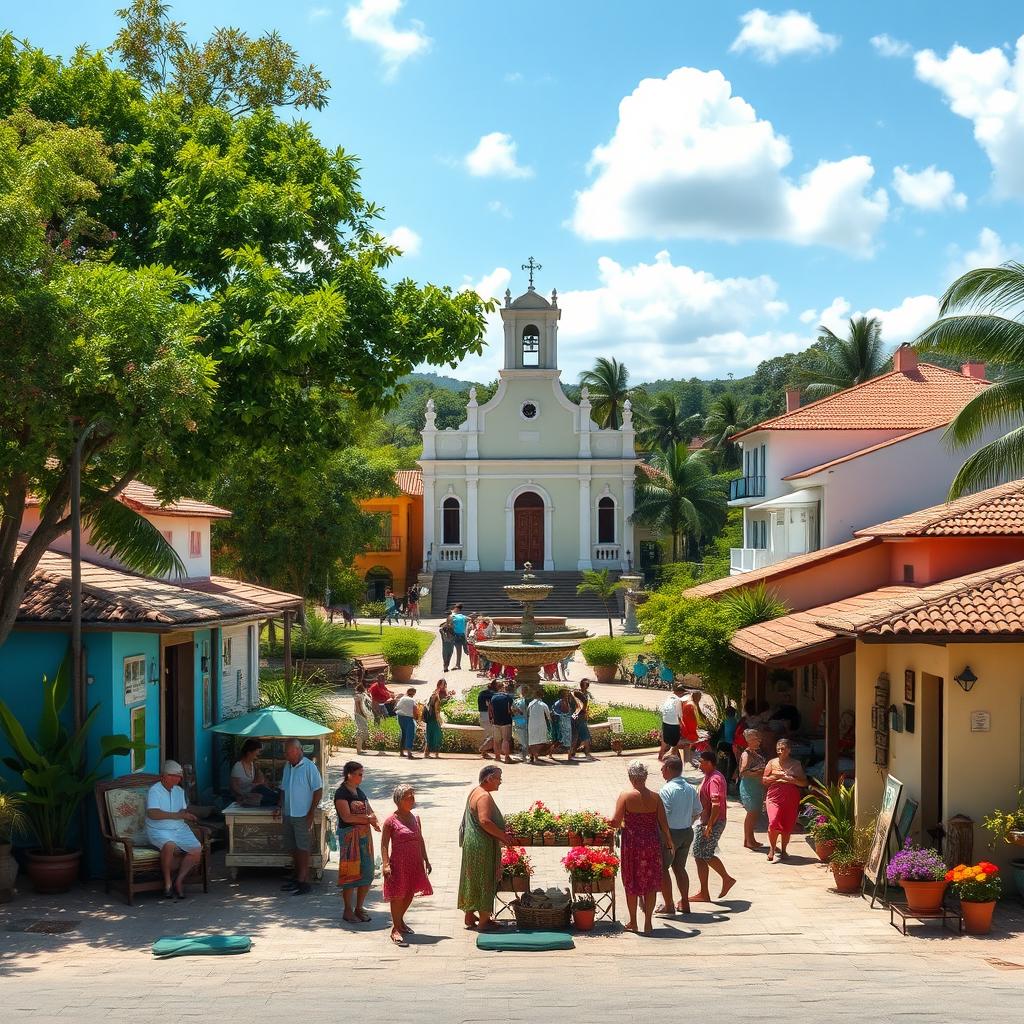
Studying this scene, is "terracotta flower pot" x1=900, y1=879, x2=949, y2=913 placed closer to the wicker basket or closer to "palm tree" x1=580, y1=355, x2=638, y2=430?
the wicker basket

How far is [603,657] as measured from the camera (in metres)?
30.9

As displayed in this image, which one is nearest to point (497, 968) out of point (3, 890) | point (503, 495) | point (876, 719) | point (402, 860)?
point (402, 860)

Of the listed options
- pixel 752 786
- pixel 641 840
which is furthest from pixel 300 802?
pixel 752 786

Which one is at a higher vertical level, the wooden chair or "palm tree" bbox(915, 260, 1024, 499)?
"palm tree" bbox(915, 260, 1024, 499)

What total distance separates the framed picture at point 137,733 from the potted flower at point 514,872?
15.8ft

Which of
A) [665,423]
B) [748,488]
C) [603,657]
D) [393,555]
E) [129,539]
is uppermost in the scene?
[665,423]

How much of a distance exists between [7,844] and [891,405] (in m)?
24.8

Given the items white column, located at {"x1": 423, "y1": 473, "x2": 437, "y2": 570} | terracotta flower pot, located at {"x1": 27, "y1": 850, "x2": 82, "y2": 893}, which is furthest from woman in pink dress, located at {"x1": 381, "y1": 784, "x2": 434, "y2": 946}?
white column, located at {"x1": 423, "y1": 473, "x2": 437, "y2": 570}

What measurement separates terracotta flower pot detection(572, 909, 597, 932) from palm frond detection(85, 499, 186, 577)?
7715mm

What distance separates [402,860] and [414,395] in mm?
155911

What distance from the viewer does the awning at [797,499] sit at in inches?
1090

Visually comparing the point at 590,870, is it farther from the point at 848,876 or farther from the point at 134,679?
the point at 134,679

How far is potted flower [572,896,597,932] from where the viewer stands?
10691mm

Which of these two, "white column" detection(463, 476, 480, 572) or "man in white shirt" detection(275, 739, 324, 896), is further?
"white column" detection(463, 476, 480, 572)
